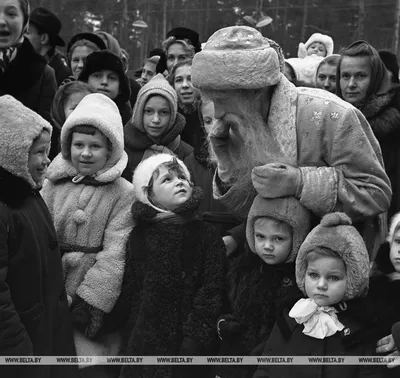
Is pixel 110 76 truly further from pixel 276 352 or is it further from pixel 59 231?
pixel 276 352

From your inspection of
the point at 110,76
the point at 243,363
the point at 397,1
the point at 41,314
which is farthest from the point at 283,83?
the point at 397,1

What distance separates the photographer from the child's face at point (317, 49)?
7656 mm

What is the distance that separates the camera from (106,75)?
15.8 feet

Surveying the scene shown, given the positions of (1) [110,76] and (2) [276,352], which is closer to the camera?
(2) [276,352]

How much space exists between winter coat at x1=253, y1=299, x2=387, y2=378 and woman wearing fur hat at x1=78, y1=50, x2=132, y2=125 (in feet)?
7.90

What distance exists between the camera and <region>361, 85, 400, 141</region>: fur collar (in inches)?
167

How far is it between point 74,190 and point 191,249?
68cm

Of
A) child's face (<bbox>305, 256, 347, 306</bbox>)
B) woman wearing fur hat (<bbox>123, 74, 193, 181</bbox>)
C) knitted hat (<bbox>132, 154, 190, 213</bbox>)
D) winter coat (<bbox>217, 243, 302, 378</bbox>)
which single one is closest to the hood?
knitted hat (<bbox>132, 154, 190, 213</bbox>)

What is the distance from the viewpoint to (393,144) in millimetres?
4277

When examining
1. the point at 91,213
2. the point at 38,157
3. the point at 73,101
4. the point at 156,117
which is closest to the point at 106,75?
the point at 73,101

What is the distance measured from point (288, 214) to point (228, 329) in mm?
584

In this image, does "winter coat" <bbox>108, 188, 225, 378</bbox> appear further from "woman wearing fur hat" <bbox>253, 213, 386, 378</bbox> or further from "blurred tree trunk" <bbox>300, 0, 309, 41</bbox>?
"blurred tree trunk" <bbox>300, 0, 309, 41</bbox>

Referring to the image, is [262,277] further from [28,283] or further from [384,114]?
[384,114]

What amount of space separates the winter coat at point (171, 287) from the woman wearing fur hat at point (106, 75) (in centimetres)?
158
